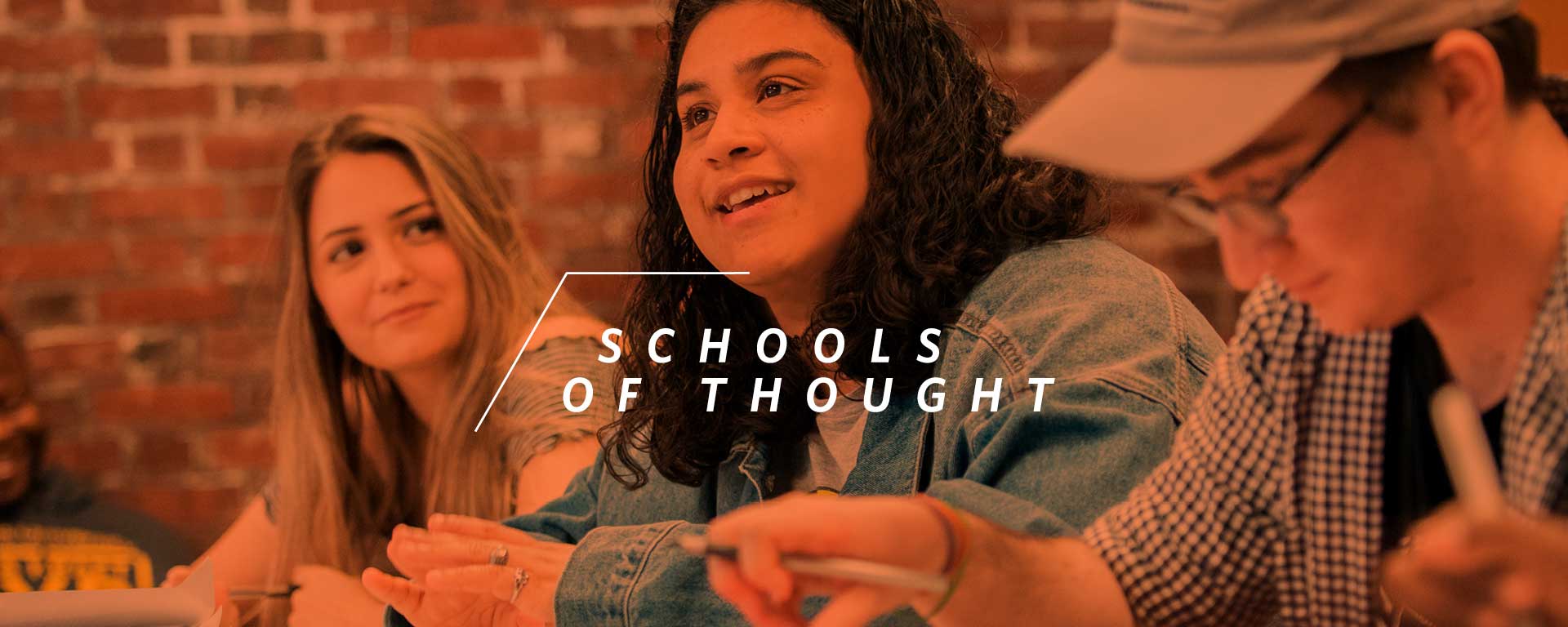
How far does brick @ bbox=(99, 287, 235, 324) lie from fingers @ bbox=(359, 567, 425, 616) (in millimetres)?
1103

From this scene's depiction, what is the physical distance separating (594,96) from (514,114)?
130 mm

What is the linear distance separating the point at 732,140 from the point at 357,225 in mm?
757

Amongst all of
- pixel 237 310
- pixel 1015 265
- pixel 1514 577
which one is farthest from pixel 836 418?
pixel 237 310

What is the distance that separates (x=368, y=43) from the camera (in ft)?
6.91

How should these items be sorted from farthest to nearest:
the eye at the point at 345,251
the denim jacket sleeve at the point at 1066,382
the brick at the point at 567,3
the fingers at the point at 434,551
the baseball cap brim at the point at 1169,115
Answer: the brick at the point at 567,3
the eye at the point at 345,251
the fingers at the point at 434,551
the denim jacket sleeve at the point at 1066,382
the baseball cap brim at the point at 1169,115

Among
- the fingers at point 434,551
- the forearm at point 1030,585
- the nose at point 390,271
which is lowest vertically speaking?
the fingers at point 434,551

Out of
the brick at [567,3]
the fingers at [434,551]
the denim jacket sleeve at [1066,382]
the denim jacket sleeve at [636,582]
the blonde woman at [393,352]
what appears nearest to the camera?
the denim jacket sleeve at [1066,382]

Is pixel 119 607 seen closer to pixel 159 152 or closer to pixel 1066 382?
pixel 1066 382

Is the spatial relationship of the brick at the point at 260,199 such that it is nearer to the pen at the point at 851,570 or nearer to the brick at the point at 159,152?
the brick at the point at 159,152

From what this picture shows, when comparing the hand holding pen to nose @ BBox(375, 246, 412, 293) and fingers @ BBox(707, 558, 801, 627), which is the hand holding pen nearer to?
fingers @ BBox(707, 558, 801, 627)

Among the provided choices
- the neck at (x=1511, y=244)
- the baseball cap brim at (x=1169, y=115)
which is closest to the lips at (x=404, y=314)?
the baseball cap brim at (x=1169, y=115)

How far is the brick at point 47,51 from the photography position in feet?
6.98

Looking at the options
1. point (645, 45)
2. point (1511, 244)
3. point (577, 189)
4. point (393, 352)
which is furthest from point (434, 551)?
point (645, 45)

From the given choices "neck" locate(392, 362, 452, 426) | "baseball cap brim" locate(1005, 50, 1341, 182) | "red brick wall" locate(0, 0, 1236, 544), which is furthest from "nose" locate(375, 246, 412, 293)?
"baseball cap brim" locate(1005, 50, 1341, 182)
